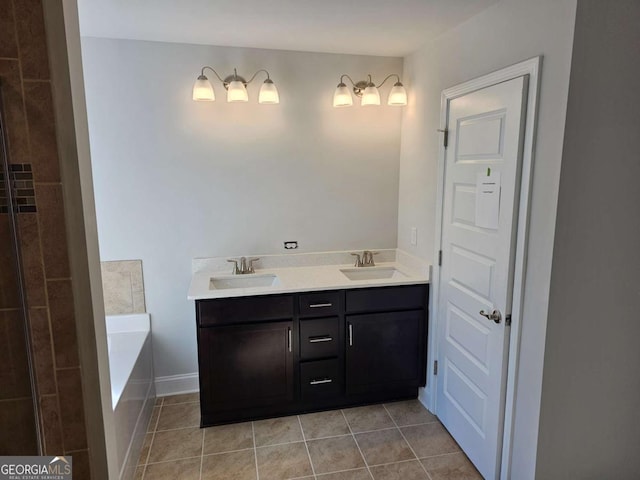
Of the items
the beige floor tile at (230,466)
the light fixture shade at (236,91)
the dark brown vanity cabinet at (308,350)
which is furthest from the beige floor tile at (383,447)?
the light fixture shade at (236,91)

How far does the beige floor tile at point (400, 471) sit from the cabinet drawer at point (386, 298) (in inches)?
36.2

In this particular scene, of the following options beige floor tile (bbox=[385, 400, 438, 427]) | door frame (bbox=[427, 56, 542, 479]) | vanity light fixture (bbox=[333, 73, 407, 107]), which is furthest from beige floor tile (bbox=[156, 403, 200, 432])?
vanity light fixture (bbox=[333, 73, 407, 107])

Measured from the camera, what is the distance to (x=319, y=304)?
8.98ft

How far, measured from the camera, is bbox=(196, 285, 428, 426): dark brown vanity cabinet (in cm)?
262

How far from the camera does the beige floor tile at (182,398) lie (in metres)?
3.03

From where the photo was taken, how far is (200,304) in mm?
2539

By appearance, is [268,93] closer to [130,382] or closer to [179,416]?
[130,382]

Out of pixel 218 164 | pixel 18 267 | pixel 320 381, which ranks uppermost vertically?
pixel 218 164

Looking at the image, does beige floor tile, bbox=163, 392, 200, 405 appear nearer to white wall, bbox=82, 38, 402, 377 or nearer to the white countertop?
white wall, bbox=82, 38, 402, 377

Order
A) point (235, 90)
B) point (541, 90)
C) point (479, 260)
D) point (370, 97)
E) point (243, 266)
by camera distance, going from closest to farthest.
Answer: point (541, 90) → point (479, 260) → point (235, 90) → point (370, 97) → point (243, 266)

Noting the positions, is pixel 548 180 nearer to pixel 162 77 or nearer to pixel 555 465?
pixel 555 465

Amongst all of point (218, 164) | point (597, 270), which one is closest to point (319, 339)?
point (218, 164)

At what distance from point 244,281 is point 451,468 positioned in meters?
1.74

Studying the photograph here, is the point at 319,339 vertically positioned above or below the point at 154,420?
above
